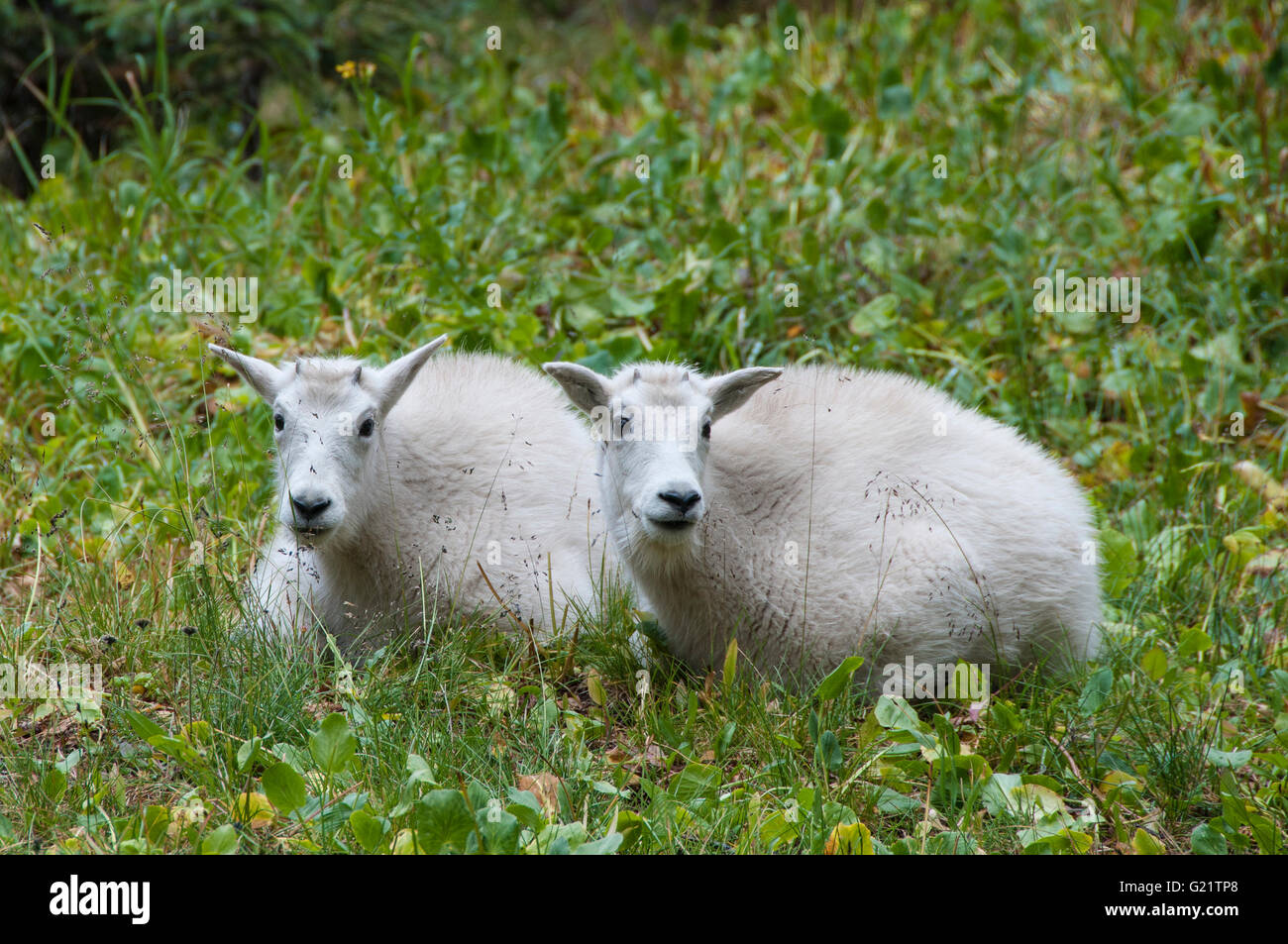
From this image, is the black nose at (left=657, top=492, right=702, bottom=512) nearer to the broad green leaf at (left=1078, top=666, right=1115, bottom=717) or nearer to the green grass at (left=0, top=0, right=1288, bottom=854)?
the green grass at (left=0, top=0, right=1288, bottom=854)

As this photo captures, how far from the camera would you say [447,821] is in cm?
356

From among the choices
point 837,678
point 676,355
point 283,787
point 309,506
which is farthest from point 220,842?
point 676,355

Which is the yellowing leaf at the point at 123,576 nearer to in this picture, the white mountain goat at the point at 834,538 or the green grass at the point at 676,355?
the green grass at the point at 676,355

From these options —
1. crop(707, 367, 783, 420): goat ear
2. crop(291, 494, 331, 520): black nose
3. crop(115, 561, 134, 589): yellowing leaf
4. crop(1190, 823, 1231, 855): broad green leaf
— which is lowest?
crop(1190, 823, 1231, 855): broad green leaf

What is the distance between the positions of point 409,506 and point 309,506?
0.66 m

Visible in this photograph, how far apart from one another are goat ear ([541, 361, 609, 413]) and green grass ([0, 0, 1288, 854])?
796 mm

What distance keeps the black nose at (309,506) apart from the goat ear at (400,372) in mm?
612

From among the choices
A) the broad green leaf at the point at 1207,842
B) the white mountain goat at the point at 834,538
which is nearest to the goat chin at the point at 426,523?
the white mountain goat at the point at 834,538

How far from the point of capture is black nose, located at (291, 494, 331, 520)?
183 inches

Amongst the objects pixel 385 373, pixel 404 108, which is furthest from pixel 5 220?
pixel 385 373

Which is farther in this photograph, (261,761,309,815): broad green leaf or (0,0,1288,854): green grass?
(0,0,1288,854): green grass

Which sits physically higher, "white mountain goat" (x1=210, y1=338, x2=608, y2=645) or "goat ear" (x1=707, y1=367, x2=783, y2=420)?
"goat ear" (x1=707, y1=367, x2=783, y2=420)

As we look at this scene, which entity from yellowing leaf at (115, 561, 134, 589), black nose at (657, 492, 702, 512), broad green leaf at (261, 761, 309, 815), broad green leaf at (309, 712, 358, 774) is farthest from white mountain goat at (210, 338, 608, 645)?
broad green leaf at (261, 761, 309, 815)

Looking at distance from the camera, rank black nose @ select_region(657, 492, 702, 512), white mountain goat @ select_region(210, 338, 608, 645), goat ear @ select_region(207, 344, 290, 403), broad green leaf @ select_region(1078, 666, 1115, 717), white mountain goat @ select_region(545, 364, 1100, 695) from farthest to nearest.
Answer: goat ear @ select_region(207, 344, 290, 403) < white mountain goat @ select_region(210, 338, 608, 645) < white mountain goat @ select_region(545, 364, 1100, 695) < broad green leaf @ select_region(1078, 666, 1115, 717) < black nose @ select_region(657, 492, 702, 512)
